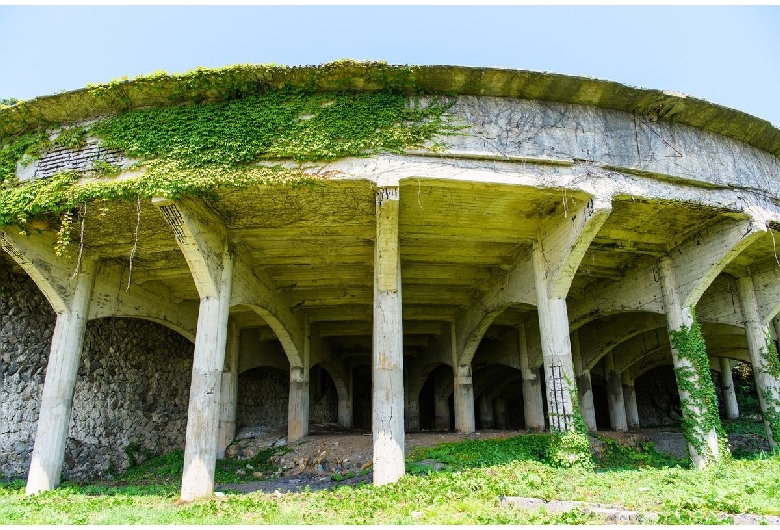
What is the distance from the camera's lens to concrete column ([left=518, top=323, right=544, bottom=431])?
51.7 ft

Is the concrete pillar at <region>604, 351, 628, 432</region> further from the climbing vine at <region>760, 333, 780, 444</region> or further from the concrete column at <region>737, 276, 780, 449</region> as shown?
the climbing vine at <region>760, 333, 780, 444</region>

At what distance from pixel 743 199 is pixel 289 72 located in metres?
9.18

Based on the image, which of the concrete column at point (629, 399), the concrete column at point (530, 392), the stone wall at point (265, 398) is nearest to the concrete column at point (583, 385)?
the concrete column at point (530, 392)

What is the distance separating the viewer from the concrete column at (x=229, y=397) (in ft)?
46.9

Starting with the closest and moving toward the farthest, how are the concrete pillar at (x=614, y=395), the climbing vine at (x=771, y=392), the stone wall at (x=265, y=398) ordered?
the climbing vine at (x=771, y=392) → the stone wall at (x=265, y=398) → the concrete pillar at (x=614, y=395)

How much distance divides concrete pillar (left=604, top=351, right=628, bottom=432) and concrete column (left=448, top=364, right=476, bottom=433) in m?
6.40

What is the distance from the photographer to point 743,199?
32.9ft

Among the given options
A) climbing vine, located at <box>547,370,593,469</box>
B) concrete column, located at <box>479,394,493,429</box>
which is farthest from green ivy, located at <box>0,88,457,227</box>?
concrete column, located at <box>479,394,493,429</box>

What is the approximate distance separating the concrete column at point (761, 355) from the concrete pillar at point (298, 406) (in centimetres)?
1173

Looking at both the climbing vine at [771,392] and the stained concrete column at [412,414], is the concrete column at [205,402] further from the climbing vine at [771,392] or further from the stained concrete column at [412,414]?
the stained concrete column at [412,414]

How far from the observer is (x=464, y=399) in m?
15.7

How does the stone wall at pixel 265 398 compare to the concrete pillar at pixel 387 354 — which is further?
the stone wall at pixel 265 398

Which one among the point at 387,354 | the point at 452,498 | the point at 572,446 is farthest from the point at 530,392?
the point at 452,498

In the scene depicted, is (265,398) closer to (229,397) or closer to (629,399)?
(229,397)
